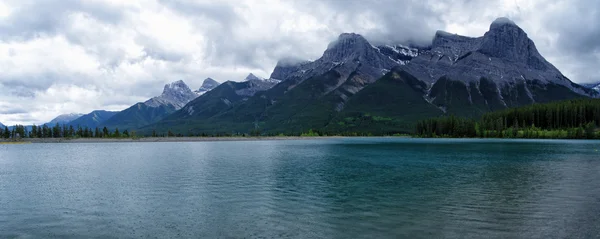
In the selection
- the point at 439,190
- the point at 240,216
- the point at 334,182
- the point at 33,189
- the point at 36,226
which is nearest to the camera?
the point at 36,226

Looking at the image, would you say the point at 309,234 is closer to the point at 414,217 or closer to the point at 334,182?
the point at 414,217

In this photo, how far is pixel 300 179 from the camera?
64188 mm

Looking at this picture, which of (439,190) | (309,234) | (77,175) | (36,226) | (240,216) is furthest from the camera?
(77,175)

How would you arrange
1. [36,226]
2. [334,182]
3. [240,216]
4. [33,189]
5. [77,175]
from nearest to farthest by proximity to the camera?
[36,226]
[240,216]
[33,189]
[334,182]
[77,175]

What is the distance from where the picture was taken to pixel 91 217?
1494 inches

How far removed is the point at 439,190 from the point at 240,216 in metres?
29.2

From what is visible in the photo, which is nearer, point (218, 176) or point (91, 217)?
point (91, 217)

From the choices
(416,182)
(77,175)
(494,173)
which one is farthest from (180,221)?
(494,173)

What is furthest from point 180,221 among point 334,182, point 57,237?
point 334,182

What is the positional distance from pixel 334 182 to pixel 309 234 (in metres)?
30.7

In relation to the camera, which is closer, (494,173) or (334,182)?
(334,182)

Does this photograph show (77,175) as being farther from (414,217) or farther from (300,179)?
(414,217)

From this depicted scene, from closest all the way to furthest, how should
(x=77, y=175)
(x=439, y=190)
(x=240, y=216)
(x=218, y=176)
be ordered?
(x=240, y=216), (x=439, y=190), (x=218, y=176), (x=77, y=175)

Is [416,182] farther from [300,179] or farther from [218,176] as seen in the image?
[218,176]
